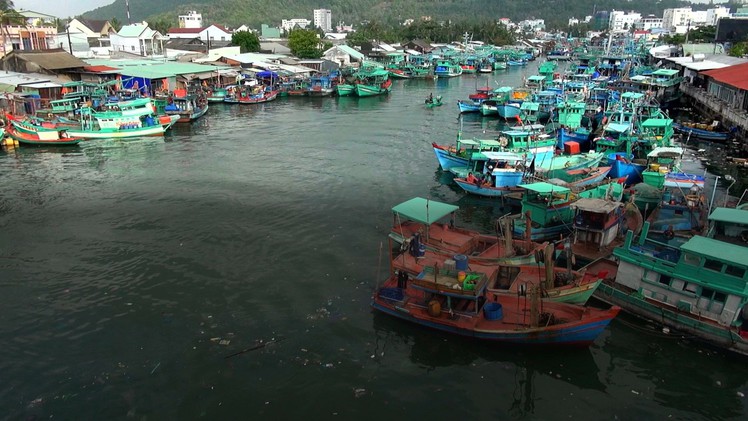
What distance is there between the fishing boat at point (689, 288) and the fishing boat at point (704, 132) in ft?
86.1

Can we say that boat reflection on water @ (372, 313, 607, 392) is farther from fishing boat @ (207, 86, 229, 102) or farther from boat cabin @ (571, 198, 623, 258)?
fishing boat @ (207, 86, 229, 102)

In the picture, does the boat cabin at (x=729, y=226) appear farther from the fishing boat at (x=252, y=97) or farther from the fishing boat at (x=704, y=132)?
the fishing boat at (x=252, y=97)

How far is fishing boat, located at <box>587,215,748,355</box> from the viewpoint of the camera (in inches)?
547

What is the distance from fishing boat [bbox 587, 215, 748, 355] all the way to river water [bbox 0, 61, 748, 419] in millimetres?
567

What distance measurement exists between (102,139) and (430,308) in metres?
34.8

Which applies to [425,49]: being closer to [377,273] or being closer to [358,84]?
[358,84]

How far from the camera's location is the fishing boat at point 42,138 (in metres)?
36.7

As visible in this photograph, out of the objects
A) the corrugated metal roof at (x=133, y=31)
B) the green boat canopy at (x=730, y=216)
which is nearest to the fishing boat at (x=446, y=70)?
the corrugated metal roof at (x=133, y=31)

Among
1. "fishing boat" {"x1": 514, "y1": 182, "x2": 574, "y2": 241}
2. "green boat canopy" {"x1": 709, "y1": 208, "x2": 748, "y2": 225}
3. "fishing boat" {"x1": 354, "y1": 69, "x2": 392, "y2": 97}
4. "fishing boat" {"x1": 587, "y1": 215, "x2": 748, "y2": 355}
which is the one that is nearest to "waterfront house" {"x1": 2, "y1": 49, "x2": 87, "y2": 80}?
"fishing boat" {"x1": 354, "y1": 69, "x2": 392, "y2": 97}

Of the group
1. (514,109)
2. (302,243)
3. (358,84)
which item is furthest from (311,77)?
(302,243)

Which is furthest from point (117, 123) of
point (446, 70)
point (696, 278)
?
point (446, 70)

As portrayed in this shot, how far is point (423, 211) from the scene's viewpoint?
19.2m

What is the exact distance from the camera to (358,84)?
208 feet

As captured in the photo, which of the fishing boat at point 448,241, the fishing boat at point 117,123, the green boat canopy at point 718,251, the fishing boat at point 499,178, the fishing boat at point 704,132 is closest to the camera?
the green boat canopy at point 718,251
